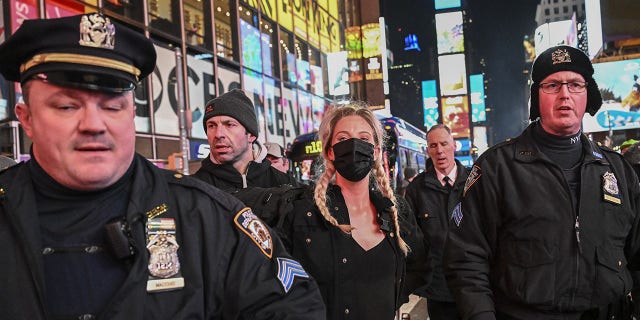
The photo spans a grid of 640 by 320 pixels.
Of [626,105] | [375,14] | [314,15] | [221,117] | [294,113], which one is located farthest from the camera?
[375,14]

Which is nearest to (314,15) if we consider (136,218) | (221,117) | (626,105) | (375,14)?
(375,14)

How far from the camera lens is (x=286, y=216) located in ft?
11.6

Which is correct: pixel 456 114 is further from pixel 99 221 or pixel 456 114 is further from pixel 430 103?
pixel 99 221

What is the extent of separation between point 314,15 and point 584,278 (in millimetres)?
29997

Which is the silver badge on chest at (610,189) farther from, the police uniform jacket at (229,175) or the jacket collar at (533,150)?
the police uniform jacket at (229,175)

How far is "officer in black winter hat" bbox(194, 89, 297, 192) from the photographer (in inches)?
179

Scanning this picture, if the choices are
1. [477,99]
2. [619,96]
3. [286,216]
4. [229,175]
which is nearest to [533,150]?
[286,216]

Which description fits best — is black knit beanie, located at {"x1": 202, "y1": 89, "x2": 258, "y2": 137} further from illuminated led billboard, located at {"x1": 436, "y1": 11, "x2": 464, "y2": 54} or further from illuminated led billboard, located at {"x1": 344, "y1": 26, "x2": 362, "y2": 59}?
illuminated led billboard, located at {"x1": 436, "y1": 11, "x2": 464, "y2": 54}

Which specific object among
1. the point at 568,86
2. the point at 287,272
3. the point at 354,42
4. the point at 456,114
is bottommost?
the point at 287,272

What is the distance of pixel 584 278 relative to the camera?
3266 mm

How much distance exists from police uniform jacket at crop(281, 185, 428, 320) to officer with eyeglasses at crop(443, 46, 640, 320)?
425mm

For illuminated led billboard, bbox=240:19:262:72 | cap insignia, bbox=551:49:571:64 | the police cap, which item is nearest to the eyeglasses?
cap insignia, bbox=551:49:571:64

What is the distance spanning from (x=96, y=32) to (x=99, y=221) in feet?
2.06

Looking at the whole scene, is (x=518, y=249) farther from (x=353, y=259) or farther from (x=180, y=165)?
(x=180, y=165)
